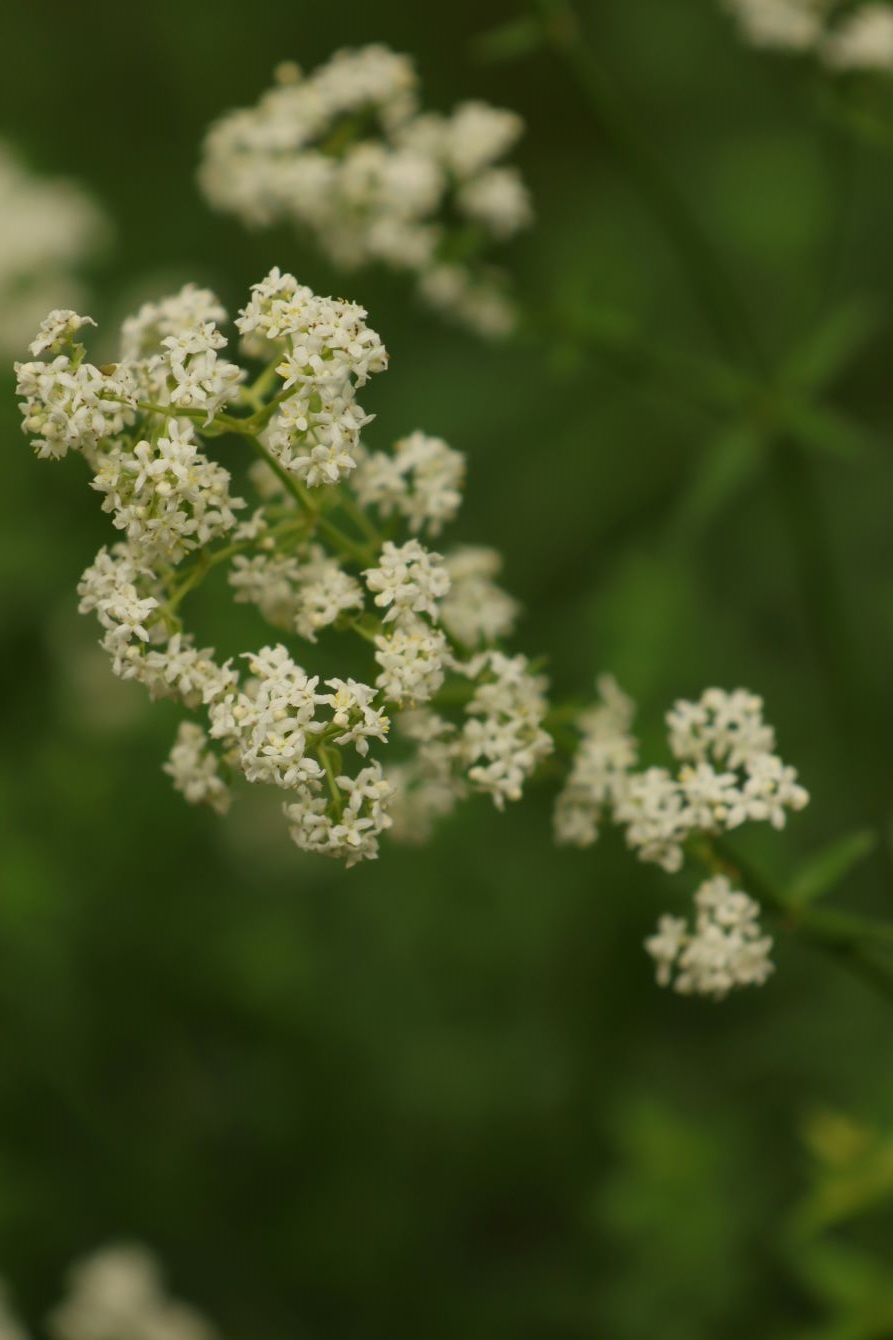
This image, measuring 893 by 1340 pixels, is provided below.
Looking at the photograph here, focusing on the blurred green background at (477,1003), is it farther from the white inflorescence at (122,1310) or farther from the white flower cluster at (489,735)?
the white flower cluster at (489,735)

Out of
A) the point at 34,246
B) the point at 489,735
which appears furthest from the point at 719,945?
the point at 34,246

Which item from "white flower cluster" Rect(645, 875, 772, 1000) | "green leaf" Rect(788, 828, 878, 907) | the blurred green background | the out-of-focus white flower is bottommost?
"white flower cluster" Rect(645, 875, 772, 1000)

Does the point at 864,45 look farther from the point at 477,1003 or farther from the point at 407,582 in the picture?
the point at 477,1003

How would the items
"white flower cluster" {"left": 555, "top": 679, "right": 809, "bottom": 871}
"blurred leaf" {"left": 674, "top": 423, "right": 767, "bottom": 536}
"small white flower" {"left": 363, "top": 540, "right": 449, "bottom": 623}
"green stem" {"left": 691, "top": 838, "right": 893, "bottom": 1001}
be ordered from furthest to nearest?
"blurred leaf" {"left": 674, "top": 423, "right": 767, "bottom": 536}, "green stem" {"left": 691, "top": 838, "right": 893, "bottom": 1001}, "white flower cluster" {"left": 555, "top": 679, "right": 809, "bottom": 871}, "small white flower" {"left": 363, "top": 540, "right": 449, "bottom": 623}

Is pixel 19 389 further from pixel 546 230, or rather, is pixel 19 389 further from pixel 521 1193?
pixel 546 230

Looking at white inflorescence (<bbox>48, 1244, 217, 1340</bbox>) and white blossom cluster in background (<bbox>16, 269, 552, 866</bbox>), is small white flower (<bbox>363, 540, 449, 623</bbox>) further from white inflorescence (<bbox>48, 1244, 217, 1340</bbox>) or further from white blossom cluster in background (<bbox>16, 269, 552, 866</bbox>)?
white inflorescence (<bbox>48, 1244, 217, 1340</bbox>)

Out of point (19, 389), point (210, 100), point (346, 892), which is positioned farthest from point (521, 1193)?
point (210, 100)

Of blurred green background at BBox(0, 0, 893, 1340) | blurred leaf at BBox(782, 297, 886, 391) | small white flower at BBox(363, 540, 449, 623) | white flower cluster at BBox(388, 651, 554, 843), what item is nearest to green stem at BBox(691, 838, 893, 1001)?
white flower cluster at BBox(388, 651, 554, 843)

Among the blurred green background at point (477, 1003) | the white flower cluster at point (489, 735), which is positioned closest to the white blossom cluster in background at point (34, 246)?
the blurred green background at point (477, 1003)

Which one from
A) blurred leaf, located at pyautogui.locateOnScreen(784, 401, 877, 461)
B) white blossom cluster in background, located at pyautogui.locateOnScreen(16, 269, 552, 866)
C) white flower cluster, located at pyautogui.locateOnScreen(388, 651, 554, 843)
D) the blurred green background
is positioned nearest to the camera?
white blossom cluster in background, located at pyautogui.locateOnScreen(16, 269, 552, 866)
